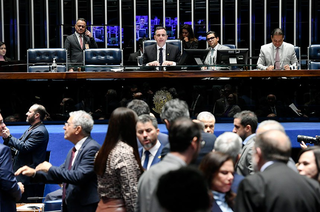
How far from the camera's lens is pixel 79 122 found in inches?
170

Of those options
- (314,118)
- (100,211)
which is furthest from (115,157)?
(314,118)

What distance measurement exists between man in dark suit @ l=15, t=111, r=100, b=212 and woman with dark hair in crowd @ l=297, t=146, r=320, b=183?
161cm

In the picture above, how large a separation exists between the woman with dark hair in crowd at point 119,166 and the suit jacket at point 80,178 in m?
0.33

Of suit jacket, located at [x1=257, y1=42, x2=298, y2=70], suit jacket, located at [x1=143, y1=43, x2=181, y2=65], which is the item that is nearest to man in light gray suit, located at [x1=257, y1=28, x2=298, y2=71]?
suit jacket, located at [x1=257, y1=42, x2=298, y2=70]

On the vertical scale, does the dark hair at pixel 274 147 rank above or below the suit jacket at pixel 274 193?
A: above

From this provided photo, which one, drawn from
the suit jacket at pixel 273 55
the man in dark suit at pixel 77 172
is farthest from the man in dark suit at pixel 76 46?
the man in dark suit at pixel 77 172

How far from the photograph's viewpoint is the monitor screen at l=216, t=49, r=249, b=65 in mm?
7922

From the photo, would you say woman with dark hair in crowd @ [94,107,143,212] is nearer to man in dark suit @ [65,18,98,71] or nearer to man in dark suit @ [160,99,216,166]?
man in dark suit @ [160,99,216,166]

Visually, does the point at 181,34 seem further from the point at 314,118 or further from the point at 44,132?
the point at 44,132

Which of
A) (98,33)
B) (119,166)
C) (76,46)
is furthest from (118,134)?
(98,33)

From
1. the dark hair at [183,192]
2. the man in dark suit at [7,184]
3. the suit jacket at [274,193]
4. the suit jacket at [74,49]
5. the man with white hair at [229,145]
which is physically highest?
the suit jacket at [74,49]

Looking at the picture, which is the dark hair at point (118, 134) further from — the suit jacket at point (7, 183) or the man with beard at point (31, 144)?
the man with beard at point (31, 144)

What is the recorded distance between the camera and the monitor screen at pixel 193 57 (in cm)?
778

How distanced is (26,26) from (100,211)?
423 inches
